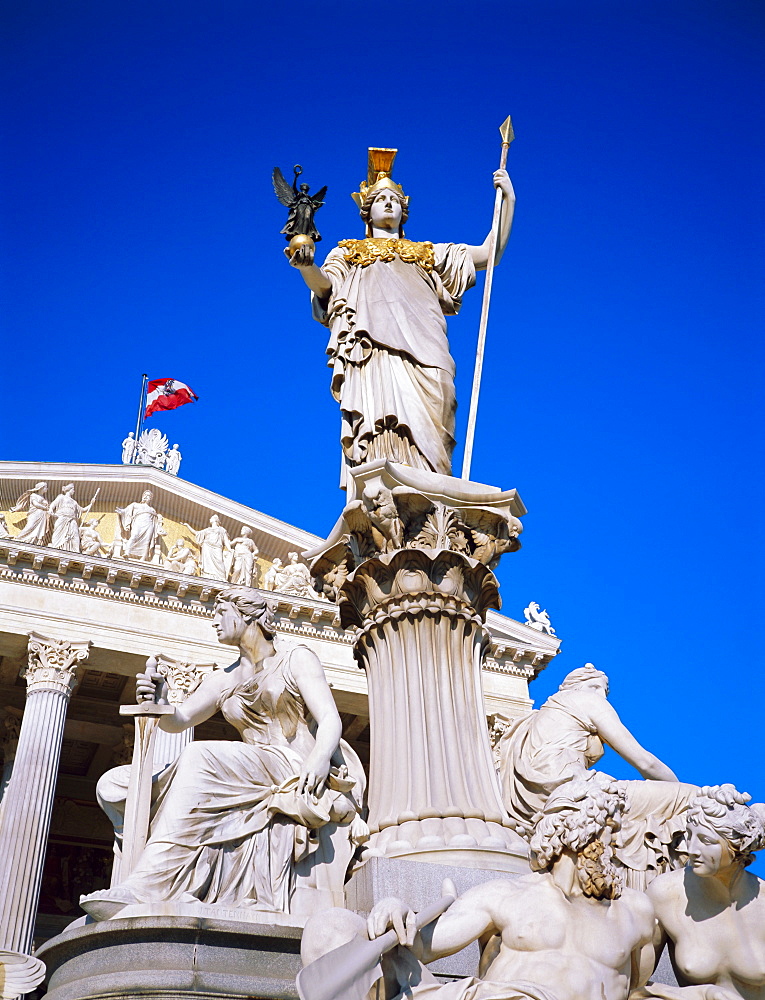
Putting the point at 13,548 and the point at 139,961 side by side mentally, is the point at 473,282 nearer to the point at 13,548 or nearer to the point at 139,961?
the point at 139,961

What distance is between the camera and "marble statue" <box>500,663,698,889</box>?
6.00 meters

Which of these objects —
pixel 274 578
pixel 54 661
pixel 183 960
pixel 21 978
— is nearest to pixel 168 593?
pixel 274 578

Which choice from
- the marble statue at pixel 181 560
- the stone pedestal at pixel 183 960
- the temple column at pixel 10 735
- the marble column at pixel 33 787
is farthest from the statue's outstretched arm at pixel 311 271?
the temple column at pixel 10 735

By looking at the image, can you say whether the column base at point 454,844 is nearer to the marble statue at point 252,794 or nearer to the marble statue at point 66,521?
the marble statue at point 252,794

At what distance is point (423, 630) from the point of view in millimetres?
6492

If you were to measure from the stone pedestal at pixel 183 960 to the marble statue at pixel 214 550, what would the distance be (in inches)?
827

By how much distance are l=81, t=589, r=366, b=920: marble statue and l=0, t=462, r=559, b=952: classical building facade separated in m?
15.5

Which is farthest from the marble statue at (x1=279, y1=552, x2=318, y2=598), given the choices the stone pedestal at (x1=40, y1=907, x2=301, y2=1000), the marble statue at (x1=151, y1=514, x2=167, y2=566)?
the stone pedestal at (x1=40, y1=907, x2=301, y2=1000)

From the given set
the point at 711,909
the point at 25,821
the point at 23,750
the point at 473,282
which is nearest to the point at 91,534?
the point at 23,750

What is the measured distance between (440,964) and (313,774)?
1047mm

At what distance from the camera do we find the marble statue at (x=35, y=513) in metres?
24.1

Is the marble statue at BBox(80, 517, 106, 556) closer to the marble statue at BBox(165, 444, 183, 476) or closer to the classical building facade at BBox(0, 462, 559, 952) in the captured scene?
the classical building facade at BBox(0, 462, 559, 952)

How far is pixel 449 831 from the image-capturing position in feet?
18.5

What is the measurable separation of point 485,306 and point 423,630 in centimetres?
285
